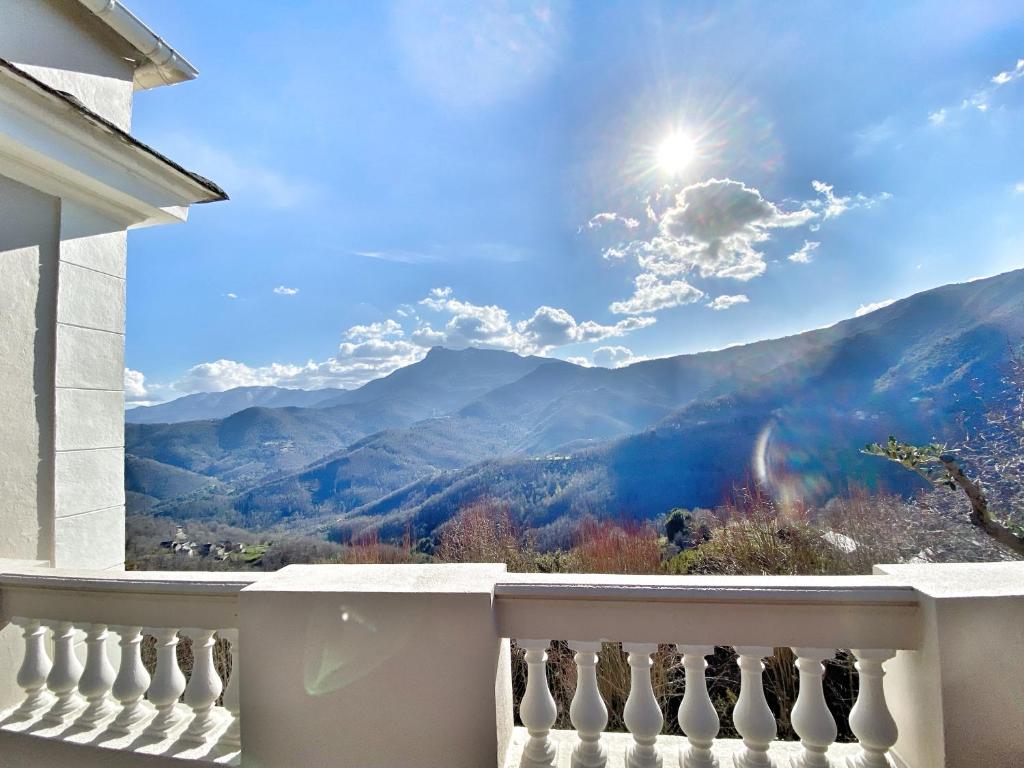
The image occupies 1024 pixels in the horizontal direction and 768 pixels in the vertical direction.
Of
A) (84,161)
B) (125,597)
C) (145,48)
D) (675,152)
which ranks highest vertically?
(675,152)

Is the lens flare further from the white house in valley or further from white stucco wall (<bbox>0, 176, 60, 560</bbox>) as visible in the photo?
white stucco wall (<bbox>0, 176, 60, 560</bbox>)

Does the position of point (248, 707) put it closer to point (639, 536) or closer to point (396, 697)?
point (396, 697)

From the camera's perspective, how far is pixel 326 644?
1.32m

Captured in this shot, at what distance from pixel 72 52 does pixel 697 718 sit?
503 cm

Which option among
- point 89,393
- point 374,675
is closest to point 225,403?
point 89,393

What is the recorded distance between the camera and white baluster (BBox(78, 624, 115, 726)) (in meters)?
1.68

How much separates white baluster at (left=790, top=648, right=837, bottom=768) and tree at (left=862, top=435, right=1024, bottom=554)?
360 cm

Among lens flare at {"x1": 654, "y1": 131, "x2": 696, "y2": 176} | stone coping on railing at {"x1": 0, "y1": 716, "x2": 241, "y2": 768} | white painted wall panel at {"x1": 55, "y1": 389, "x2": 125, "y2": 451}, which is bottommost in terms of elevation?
stone coping on railing at {"x1": 0, "y1": 716, "x2": 241, "y2": 768}

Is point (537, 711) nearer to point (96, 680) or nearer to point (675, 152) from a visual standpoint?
point (96, 680)

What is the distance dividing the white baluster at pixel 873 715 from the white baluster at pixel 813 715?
2.9 inches

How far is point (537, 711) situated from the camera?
4.61 feet

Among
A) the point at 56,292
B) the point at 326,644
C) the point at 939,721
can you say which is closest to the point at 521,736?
the point at 326,644

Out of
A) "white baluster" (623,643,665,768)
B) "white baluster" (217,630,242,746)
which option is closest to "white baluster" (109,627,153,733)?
"white baluster" (217,630,242,746)

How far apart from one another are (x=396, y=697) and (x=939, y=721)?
1420 millimetres
